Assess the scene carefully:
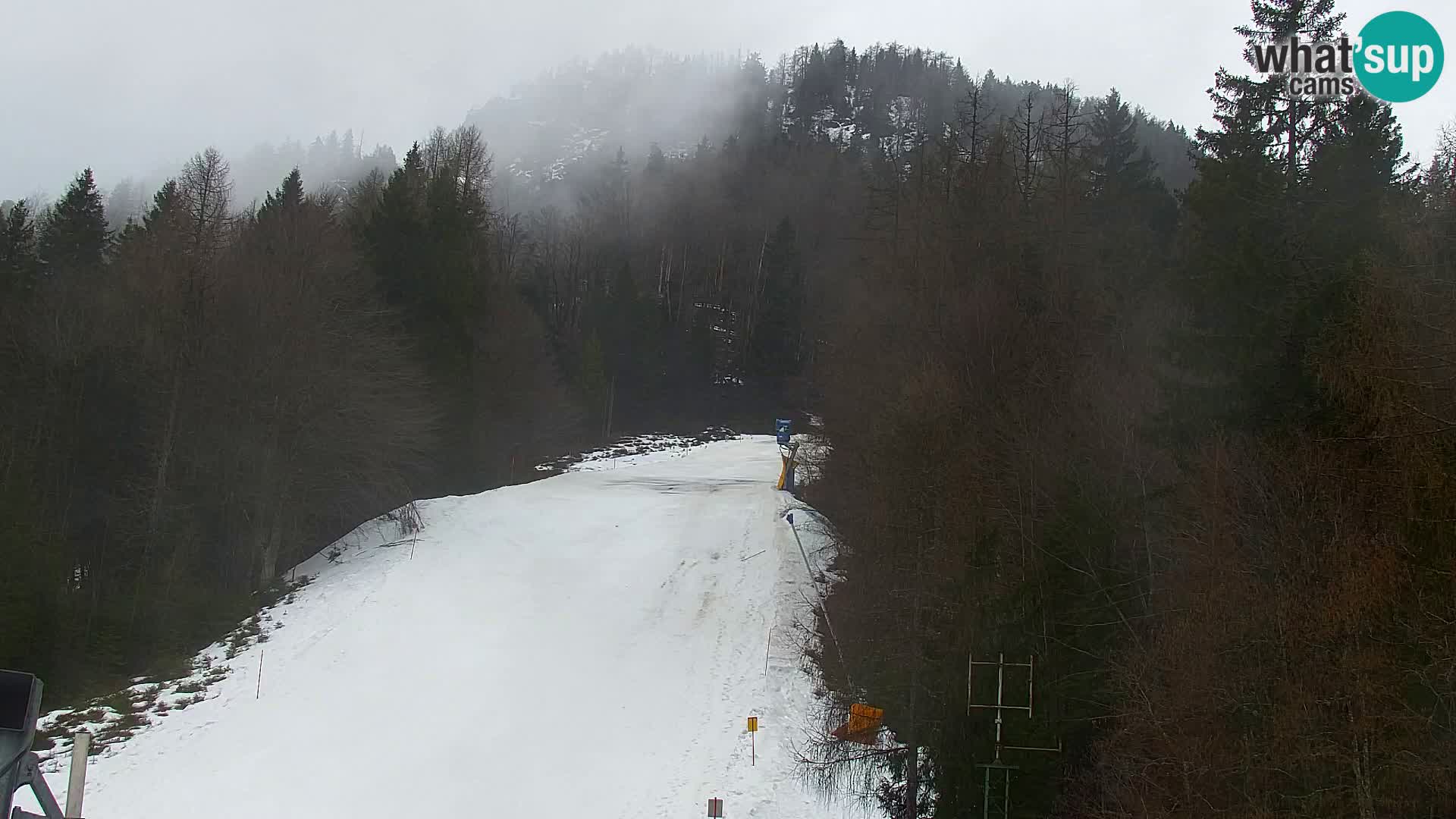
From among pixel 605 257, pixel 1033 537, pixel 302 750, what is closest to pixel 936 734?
pixel 1033 537

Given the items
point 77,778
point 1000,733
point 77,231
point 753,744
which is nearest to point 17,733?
point 77,778

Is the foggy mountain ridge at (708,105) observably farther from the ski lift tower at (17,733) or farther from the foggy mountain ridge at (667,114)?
the ski lift tower at (17,733)

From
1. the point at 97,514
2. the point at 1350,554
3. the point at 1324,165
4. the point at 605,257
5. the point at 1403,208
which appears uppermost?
the point at 605,257

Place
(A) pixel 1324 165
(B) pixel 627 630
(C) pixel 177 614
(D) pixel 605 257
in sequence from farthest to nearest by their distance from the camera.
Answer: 1. (D) pixel 605 257
2. (B) pixel 627 630
3. (C) pixel 177 614
4. (A) pixel 1324 165

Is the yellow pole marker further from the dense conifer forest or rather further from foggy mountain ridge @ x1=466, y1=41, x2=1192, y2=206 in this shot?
foggy mountain ridge @ x1=466, y1=41, x2=1192, y2=206

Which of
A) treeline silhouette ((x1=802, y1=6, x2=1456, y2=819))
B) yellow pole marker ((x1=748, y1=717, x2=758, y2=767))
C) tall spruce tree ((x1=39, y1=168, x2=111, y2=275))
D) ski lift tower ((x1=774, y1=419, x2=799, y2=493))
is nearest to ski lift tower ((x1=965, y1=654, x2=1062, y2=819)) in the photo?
treeline silhouette ((x1=802, y1=6, x2=1456, y2=819))

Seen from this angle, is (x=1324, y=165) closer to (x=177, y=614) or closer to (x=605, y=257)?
(x=177, y=614)

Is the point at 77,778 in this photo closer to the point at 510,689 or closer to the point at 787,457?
the point at 510,689
